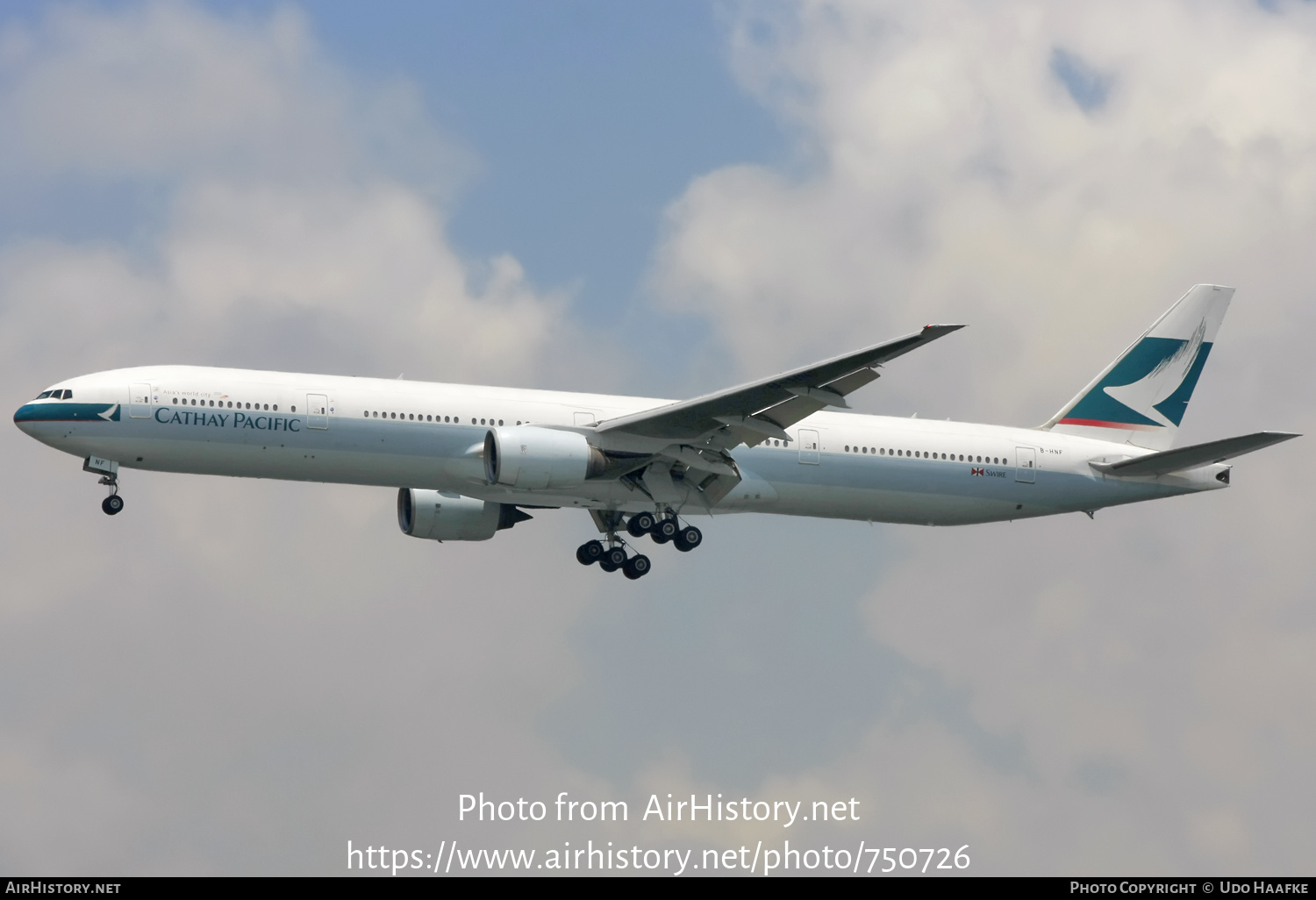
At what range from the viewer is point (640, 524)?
173 ft

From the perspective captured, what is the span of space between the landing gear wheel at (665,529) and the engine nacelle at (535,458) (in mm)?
4320

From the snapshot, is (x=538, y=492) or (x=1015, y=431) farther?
(x=1015, y=431)

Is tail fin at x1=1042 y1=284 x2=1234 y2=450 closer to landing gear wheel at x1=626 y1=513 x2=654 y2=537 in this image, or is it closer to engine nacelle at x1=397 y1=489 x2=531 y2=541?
landing gear wheel at x1=626 y1=513 x2=654 y2=537

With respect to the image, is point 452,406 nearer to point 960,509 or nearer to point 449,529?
point 449,529

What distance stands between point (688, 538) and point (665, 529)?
2.56ft

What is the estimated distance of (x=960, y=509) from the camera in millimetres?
54312

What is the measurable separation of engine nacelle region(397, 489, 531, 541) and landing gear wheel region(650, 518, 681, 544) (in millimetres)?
5391

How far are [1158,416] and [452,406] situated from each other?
24.6 metres

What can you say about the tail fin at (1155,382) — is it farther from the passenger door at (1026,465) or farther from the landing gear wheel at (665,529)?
the landing gear wheel at (665,529)

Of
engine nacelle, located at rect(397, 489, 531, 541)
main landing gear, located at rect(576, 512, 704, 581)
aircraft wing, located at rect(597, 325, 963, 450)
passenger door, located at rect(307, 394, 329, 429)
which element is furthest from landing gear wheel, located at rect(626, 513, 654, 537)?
passenger door, located at rect(307, 394, 329, 429)

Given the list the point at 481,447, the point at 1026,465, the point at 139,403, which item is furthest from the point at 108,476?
the point at 1026,465

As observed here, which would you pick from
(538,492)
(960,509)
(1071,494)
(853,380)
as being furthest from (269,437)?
(1071,494)

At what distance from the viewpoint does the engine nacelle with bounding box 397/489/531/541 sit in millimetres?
55281

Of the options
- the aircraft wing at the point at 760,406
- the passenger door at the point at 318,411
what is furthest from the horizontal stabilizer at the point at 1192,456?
the passenger door at the point at 318,411
